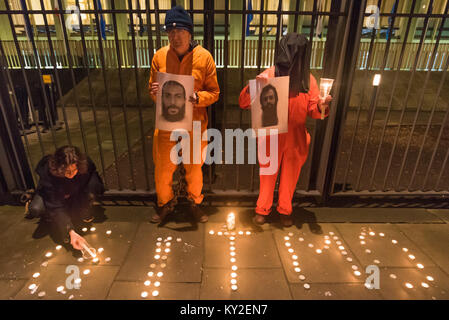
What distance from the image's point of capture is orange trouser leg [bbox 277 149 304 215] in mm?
3193

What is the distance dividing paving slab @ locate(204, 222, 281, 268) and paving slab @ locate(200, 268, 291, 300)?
0.09 meters

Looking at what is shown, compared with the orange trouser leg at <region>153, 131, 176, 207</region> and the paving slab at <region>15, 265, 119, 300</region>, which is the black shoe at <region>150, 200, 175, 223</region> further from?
the paving slab at <region>15, 265, 119, 300</region>

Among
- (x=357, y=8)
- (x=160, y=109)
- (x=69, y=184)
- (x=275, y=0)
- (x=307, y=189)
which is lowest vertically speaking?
(x=307, y=189)

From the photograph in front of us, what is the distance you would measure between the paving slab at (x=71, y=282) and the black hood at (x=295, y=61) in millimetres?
2561

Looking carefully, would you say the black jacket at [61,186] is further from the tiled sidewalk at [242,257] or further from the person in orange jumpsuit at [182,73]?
the person in orange jumpsuit at [182,73]

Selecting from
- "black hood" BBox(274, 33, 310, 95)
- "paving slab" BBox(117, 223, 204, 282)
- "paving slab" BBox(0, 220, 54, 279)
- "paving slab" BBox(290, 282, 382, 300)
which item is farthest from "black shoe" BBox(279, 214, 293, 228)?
"paving slab" BBox(0, 220, 54, 279)

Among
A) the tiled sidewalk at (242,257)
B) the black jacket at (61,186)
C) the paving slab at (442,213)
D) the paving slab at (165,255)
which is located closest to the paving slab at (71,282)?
the tiled sidewalk at (242,257)

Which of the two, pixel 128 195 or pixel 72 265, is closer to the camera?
pixel 72 265

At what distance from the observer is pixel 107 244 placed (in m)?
3.12

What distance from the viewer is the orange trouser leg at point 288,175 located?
3193mm

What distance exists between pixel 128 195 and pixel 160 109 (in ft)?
4.85

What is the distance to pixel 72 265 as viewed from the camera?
2811 millimetres

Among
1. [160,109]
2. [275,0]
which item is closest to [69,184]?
[160,109]
